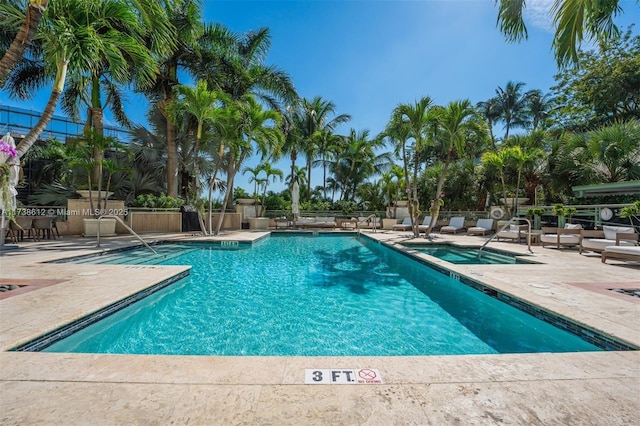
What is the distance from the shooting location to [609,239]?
789 cm

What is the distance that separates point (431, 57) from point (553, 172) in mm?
8414

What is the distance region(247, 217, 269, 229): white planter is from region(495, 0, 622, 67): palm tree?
547 inches

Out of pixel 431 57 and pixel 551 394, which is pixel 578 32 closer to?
pixel 551 394

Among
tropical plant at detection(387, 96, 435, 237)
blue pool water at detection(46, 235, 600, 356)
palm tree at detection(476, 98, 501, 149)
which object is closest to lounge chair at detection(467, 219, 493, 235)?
tropical plant at detection(387, 96, 435, 237)

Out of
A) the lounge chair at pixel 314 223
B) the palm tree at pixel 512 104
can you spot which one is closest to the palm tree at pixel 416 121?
the lounge chair at pixel 314 223

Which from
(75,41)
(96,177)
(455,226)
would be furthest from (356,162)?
(75,41)

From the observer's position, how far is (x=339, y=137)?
24672 mm

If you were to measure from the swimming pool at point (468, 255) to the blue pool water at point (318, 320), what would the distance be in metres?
2.10

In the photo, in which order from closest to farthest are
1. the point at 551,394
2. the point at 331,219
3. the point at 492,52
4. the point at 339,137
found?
the point at 551,394 < the point at 492,52 < the point at 331,219 < the point at 339,137

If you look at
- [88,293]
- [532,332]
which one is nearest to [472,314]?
[532,332]

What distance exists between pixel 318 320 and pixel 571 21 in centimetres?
612

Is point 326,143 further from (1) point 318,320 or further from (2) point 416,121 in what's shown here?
(1) point 318,320

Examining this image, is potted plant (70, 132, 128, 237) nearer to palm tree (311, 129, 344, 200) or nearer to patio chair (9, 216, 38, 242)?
patio chair (9, 216, 38, 242)

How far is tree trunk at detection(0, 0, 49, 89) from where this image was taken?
3.30 m
